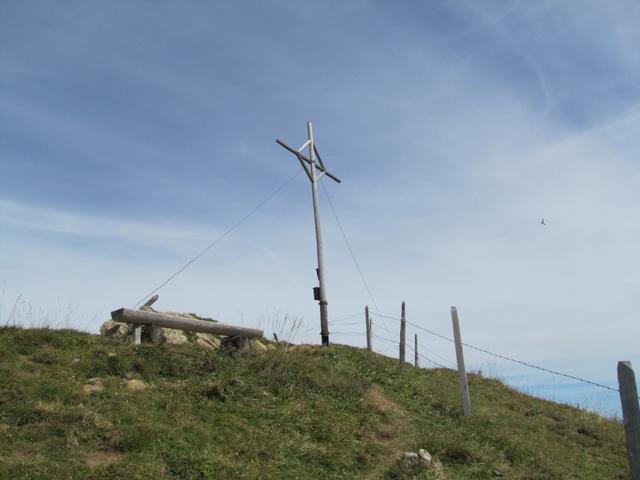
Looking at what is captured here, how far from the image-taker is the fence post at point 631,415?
7070 millimetres

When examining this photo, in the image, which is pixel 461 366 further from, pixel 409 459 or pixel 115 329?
pixel 115 329

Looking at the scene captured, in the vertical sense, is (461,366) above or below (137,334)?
below

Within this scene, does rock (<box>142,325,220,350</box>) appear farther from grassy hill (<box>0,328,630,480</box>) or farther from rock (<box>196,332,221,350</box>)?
grassy hill (<box>0,328,630,480</box>)

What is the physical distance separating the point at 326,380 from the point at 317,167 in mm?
9093

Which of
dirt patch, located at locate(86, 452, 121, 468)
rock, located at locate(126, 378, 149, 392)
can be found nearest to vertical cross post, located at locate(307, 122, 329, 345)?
rock, located at locate(126, 378, 149, 392)

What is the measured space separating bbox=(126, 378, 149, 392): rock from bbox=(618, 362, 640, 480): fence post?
7.50m

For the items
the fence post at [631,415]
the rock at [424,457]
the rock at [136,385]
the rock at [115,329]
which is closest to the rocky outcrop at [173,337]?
the rock at [115,329]

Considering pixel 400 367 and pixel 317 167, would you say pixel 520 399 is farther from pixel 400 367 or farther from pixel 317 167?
pixel 317 167

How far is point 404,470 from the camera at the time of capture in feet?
26.2

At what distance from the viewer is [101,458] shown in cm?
703

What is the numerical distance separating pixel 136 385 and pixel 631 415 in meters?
7.73

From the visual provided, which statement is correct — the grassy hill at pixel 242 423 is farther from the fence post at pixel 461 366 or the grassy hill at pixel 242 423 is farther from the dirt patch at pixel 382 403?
the fence post at pixel 461 366

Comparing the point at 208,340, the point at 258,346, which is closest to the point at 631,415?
the point at 258,346

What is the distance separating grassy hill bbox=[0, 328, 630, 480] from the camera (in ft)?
23.7
